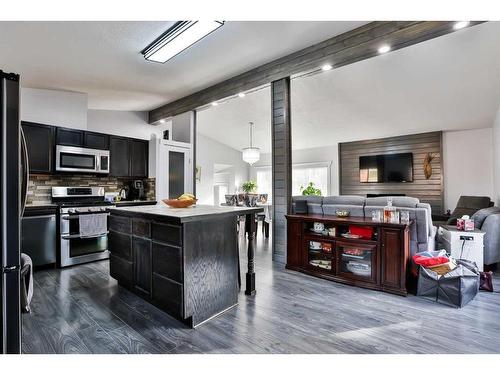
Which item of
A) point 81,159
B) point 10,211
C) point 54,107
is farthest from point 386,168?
point 10,211

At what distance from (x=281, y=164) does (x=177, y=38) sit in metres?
2.06

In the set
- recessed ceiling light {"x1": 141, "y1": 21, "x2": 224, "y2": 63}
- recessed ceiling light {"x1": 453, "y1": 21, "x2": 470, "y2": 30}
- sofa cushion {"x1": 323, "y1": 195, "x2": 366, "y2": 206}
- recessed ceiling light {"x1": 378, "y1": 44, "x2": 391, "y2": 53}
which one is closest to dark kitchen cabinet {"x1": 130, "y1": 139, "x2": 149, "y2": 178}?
recessed ceiling light {"x1": 141, "y1": 21, "x2": 224, "y2": 63}

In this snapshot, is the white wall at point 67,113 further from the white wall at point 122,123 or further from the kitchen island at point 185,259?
the kitchen island at point 185,259

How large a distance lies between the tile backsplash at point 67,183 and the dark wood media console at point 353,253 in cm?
326

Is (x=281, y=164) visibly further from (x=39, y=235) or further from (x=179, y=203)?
(x=39, y=235)

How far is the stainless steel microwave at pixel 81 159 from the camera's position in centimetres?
422

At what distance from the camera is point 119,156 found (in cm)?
509

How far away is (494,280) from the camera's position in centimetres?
315

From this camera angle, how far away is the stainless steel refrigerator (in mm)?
1191

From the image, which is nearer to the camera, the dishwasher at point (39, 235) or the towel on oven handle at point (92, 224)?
the dishwasher at point (39, 235)

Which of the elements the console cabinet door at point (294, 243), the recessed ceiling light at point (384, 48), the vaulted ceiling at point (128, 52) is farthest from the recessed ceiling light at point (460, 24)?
the console cabinet door at point (294, 243)

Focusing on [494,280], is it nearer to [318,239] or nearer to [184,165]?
[318,239]

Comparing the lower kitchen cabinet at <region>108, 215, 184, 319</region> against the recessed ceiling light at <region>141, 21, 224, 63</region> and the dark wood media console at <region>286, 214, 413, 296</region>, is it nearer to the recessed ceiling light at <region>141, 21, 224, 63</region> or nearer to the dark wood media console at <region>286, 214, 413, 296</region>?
the dark wood media console at <region>286, 214, 413, 296</region>

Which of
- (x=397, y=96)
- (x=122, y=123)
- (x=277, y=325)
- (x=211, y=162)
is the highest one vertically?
(x=397, y=96)
